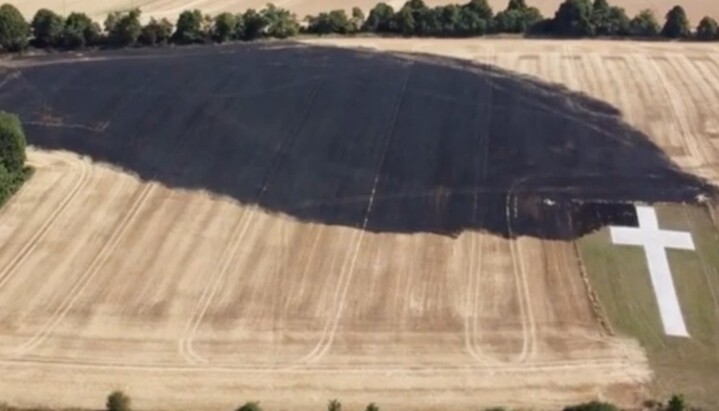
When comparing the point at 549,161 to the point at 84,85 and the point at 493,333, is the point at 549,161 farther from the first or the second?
the point at 84,85

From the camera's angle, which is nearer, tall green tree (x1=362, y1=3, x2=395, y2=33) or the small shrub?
the small shrub

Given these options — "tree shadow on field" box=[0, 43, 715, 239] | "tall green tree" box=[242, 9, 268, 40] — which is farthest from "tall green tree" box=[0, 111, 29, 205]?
"tall green tree" box=[242, 9, 268, 40]

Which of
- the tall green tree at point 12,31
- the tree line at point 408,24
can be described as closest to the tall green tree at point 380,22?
the tree line at point 408,24

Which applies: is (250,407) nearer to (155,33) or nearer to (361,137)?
(361,137)

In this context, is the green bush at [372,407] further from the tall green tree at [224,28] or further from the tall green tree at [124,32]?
the tall green tree at [124,32]

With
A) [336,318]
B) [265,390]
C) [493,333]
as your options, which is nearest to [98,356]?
[265,390]

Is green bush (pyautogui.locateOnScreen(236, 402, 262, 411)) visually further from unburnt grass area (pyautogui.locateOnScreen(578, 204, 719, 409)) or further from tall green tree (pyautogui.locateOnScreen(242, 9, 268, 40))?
tall green tree (pyautogui.locateOnScreen(242, 9, 268, 40))
